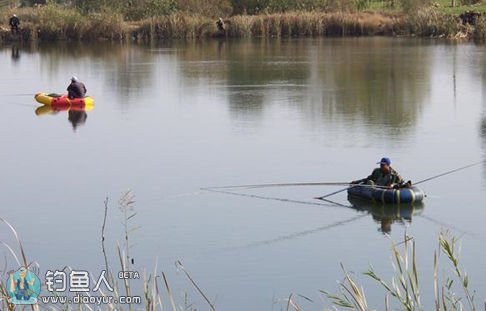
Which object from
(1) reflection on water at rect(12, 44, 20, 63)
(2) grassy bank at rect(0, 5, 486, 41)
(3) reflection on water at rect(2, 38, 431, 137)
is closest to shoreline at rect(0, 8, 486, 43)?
(2) grassy bank at rect(0, 5, 486, 41)

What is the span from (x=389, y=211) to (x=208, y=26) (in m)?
30.8

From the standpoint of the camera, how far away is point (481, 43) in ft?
124

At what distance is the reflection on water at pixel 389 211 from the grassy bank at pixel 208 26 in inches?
1165

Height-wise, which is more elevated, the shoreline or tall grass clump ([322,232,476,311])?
the shoreline

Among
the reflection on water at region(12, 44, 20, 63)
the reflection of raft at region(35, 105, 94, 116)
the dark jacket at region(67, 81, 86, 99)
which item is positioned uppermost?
the reflection on water at region(12, 44, 20, 63)

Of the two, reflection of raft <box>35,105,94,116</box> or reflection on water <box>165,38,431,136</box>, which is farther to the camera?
reflection of raft <box>35,105,94,116</box>

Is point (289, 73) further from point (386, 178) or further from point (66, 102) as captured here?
point (386, 178)

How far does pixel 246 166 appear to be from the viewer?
15359 millimetres

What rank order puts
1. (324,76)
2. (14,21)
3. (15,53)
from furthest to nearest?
(14,21), (15,53), (324,76)

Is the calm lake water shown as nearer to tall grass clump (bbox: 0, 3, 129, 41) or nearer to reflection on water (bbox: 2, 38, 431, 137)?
reflection on water (bbox: 2, 38, 431, 137)

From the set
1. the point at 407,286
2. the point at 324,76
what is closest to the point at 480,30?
the point at 324,76

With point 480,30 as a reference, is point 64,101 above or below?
below

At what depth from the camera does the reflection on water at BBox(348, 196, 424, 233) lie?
1220cm

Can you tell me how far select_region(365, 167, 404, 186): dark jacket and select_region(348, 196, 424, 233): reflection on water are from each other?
303 mm
